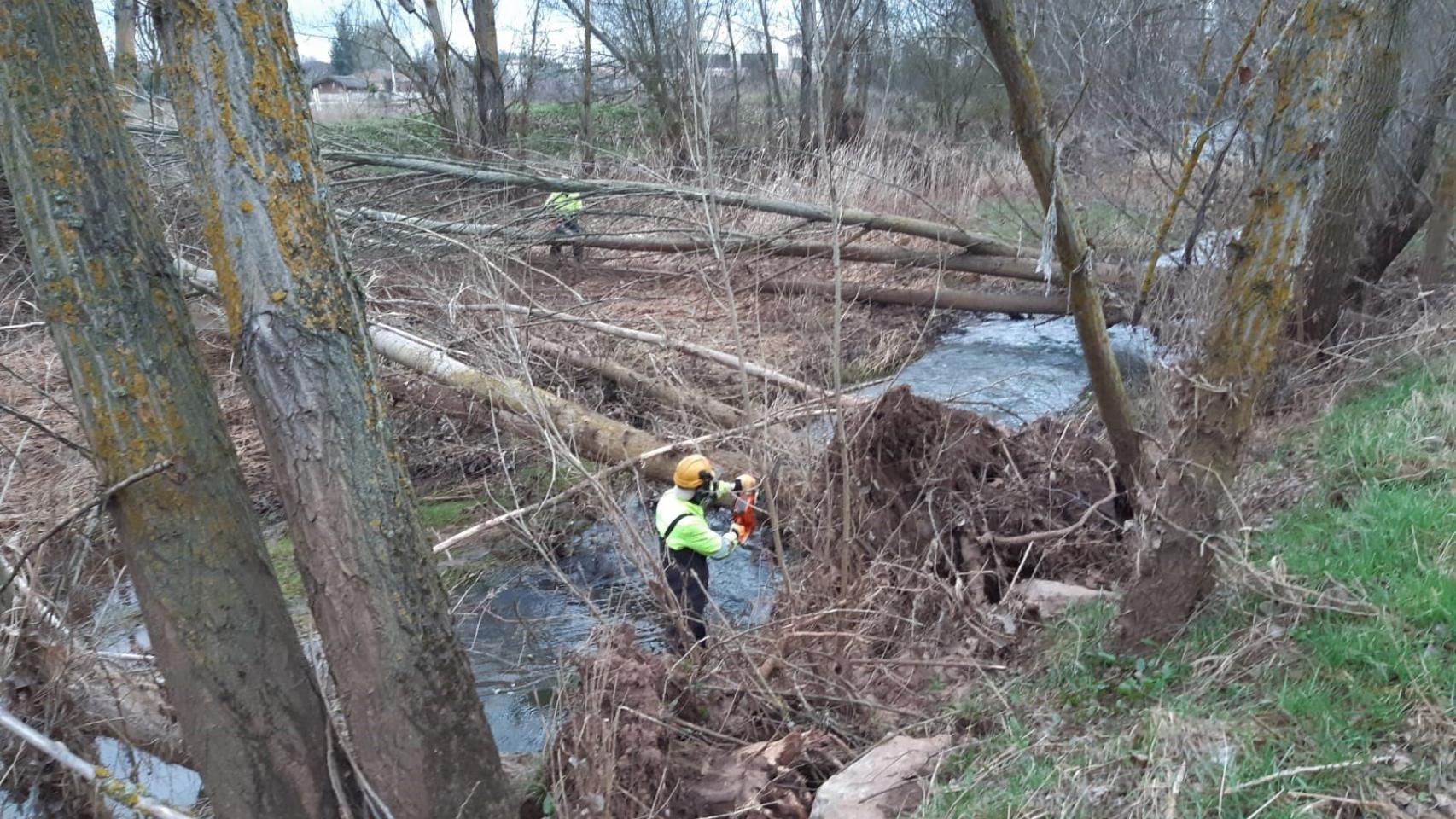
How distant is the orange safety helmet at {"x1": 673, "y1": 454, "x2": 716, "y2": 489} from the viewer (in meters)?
5.80

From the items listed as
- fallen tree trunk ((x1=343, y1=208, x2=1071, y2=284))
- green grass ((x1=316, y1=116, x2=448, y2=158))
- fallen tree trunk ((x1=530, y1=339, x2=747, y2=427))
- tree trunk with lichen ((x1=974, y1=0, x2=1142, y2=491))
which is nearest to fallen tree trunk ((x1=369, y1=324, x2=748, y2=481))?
fallen tree trunk ((x1=530, y1=339, x2=747, y2=427))

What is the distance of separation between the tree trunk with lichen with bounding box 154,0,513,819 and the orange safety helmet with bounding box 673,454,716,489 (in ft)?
8.34

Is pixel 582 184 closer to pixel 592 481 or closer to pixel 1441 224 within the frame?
pixel 592 481

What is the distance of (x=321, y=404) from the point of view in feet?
9.70

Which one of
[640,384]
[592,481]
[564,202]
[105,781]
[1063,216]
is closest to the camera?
[105,781]

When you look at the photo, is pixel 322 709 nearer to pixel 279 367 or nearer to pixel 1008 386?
pixel 279 367

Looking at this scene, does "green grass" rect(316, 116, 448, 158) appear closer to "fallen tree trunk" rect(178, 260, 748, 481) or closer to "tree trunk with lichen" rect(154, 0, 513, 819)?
"fallen tree trunk" rect(178, 260, 748, 481)

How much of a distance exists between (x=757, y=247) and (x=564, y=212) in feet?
6.44

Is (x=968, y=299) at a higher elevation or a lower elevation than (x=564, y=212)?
lower

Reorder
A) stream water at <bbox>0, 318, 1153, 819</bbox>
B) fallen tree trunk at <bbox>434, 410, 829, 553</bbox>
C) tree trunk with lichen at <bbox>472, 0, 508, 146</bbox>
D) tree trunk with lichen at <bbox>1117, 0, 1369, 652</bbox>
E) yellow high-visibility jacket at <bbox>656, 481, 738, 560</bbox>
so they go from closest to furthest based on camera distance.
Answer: tree trunk with lichen at <bbox>1117, 0, 1369, 652</bbox> < stream water at <bbox>0, 318, 1153, 819</bbox> < fallen tree trunk at <bbox>434, 410, 829, 553</bbox> < yellow high-visibility jacket at <bbox>656, 481, 738, 560</bbox> < tree trunk with lichen at <bbox>472, 0, 508, 146</bbox>

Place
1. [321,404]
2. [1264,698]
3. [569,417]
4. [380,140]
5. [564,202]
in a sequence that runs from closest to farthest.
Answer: [321,404] → [1264,698] → [569,417] → [564,202] → [380,140]

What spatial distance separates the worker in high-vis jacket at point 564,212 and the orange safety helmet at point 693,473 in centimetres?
440

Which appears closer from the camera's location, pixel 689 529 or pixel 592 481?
pixel 592 481

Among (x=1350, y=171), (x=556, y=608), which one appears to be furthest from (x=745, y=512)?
(x=1350, y=171)
